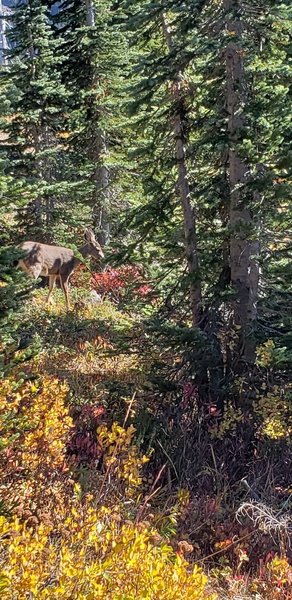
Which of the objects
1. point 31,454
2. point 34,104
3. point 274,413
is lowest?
point 274,413

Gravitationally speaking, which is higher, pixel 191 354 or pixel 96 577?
pixel 96 577

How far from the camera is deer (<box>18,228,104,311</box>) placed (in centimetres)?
1312

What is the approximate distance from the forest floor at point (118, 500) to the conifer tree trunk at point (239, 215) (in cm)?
142

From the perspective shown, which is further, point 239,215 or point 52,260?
point 52,260

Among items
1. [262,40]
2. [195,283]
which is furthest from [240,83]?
[195,283]

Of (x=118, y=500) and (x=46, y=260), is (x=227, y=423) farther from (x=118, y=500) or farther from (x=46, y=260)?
(x=46, y=260)

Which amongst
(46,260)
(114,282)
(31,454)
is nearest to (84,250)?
(114,282)

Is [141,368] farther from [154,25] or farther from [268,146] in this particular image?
[154,25]

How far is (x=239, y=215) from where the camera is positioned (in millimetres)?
8391

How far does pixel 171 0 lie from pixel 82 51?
9977 millimetres

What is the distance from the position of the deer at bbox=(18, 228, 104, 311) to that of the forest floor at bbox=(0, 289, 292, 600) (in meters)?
3.75

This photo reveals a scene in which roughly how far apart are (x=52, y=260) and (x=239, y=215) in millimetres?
6540

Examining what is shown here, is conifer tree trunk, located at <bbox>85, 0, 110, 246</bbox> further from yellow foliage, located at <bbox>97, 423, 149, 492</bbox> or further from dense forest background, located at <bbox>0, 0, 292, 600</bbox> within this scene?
yellow foliage, located at <bbox>97, 423, 149, 492</bbox>

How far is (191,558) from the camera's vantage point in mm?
5832
